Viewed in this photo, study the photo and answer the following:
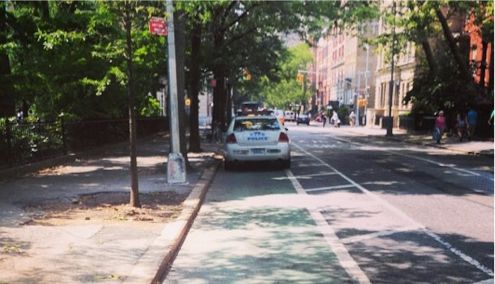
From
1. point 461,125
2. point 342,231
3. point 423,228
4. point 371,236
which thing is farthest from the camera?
point 461,125

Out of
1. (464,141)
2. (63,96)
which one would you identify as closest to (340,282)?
(63,96)

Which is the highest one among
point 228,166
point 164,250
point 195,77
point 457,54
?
Result: point 457,54

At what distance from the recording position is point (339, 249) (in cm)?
548

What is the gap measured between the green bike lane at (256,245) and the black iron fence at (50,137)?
512 cm

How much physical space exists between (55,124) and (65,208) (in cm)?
684

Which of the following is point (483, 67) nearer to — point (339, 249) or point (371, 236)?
point (371, 236)

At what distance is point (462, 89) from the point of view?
2728 centimetres

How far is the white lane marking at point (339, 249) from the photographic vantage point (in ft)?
15.1

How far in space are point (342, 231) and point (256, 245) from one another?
1.37m

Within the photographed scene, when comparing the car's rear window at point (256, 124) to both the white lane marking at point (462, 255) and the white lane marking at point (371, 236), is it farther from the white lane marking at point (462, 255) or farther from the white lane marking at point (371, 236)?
the white lane marking at point (462, 255)

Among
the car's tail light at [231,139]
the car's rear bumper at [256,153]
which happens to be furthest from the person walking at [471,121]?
the car's tail light at [231,139]

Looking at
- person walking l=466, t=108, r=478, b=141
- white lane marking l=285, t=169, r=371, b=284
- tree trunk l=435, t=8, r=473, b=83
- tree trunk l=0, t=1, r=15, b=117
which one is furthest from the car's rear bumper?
tree trunk l=435, t=8, r=473, b=83

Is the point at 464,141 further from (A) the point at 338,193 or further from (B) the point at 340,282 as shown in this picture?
(B) the point at 340,282

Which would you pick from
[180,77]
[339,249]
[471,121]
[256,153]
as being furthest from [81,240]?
[471,121]
